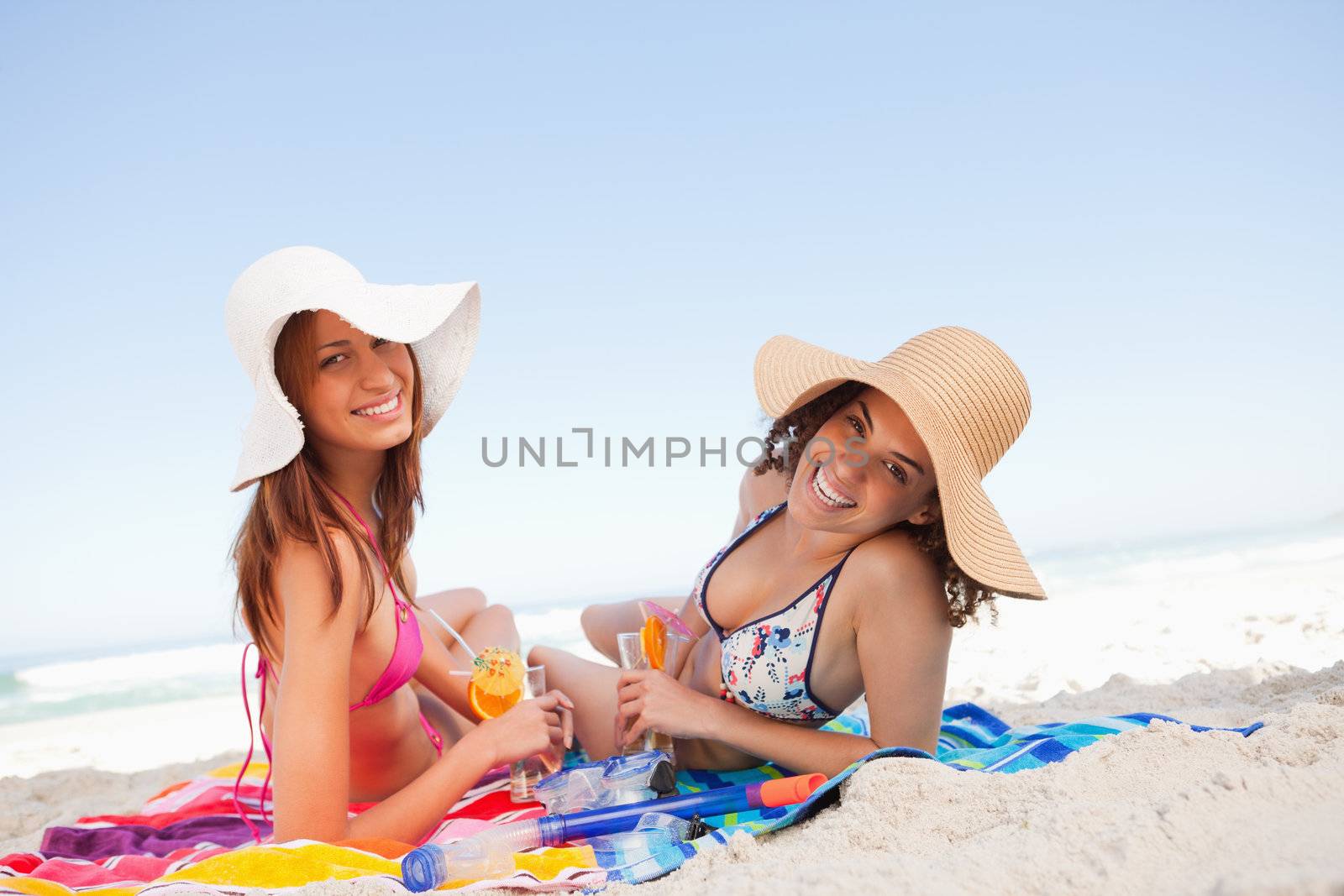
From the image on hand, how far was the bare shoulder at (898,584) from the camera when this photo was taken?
265 centimetres

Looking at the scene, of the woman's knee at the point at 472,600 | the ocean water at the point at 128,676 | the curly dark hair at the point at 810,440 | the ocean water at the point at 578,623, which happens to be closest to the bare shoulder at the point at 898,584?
the curly dark hair at the point at 810,440

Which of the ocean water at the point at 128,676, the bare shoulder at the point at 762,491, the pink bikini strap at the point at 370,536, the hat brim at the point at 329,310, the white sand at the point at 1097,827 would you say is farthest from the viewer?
the ocean water at the point at 128,676

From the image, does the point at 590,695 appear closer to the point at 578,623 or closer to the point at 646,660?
the point at 646,660

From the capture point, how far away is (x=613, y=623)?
424cm

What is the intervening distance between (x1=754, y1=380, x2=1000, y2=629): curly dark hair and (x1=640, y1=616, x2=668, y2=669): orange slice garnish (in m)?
0.72

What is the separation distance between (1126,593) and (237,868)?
546 inches

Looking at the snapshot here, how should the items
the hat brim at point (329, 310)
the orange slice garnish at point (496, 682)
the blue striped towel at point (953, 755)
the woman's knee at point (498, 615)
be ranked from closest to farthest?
1. the blue striped towel at point (953, 755)
2. the hat brim at point (329, 310)
3. the orange slice garnish at point (496, 682)
4. the woman's knee at point (498, 615)

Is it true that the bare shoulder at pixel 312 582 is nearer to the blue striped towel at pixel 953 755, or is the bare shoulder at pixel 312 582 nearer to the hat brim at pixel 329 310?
the hat brim at pixel 329 310

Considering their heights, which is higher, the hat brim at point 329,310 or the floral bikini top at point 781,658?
the hat brim at point 329,310

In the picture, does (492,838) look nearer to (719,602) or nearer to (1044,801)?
(719,602)

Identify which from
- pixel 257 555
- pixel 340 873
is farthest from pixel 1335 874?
pixel 257 555

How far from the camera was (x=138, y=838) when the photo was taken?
10.7 ft

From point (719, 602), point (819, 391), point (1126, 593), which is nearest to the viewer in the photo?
point (819, 391)

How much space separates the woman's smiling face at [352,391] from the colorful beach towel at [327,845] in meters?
1.11
